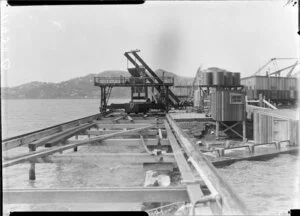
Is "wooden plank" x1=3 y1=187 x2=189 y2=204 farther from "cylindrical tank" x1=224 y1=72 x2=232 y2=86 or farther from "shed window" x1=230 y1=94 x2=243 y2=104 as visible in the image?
"cylindrical tank" x1=224 y1=72 x2=232 y2=86

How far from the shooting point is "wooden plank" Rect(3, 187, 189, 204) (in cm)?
400

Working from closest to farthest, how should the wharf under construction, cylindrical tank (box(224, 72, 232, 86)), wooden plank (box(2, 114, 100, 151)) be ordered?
1. the wharf under construction
2. wooden plank (box(2, 114, 100, 151))
3. cylindrical tank (box(224, 72, 232, 86))

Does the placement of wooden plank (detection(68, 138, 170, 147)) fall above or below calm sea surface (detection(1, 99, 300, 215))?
above

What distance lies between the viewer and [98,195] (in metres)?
4.00

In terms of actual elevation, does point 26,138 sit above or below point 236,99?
below

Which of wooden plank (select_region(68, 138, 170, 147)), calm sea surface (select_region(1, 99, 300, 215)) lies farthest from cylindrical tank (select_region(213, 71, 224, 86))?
wooden plank (select_region(68, 138, 170, 147))

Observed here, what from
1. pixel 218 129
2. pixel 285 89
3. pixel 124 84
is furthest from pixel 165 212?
pixel 285 89

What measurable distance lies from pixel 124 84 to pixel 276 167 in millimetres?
18227

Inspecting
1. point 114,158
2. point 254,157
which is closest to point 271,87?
point 254,157

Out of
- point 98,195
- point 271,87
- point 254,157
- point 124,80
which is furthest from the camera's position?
point 271,87

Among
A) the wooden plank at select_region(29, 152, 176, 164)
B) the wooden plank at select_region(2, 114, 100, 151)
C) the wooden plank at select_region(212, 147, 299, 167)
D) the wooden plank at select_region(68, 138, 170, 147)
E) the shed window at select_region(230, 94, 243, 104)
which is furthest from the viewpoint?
the shed window at select_region(230, 94, 243, 104)

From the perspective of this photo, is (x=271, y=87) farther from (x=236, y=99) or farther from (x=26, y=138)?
(x=26, y=138)

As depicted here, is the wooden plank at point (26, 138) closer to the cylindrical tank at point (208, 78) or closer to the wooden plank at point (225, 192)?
the wooden plank at point (225, 192)

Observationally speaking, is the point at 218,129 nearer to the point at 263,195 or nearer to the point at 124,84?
the point at 124,84
